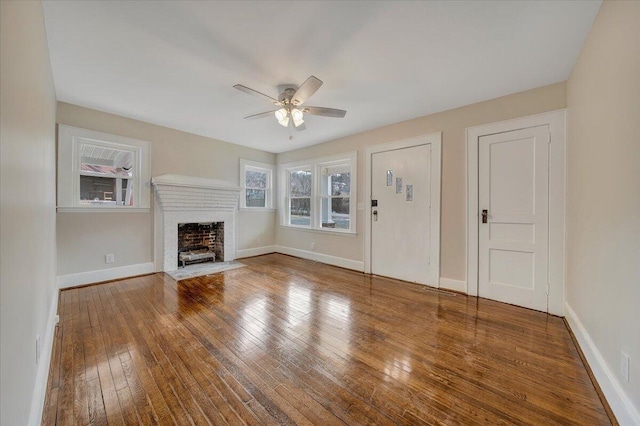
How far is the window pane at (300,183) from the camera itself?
5.44m

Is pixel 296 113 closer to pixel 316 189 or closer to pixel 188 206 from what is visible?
pixel 316 189

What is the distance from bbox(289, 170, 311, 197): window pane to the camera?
17.9 feet

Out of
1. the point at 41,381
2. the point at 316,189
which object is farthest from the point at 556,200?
the point at 41,381

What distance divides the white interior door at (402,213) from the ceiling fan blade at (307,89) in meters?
1.93

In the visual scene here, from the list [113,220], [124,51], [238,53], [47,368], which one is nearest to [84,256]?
[113,220]

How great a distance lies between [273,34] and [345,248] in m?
3.49

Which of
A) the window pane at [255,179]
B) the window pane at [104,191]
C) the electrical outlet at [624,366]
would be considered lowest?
the electrical outlet at [624,366]

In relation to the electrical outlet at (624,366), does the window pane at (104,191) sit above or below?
above

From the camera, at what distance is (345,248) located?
463 centimetres

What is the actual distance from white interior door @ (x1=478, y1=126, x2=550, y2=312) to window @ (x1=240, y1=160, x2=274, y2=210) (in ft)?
14.0

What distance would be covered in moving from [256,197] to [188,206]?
1590 mm

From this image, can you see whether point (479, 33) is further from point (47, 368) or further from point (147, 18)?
point (47, 368)

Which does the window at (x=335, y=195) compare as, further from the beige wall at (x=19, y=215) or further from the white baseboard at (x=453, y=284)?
the beige wall at (x=19, y=215)

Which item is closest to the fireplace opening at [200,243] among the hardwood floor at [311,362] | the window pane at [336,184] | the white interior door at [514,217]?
the hardwood floor at [311,362]
